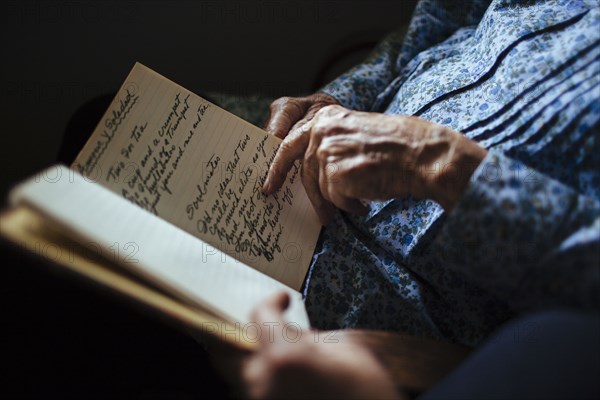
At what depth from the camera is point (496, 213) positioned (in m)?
0.59

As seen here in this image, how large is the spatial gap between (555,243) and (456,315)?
0.23 metres

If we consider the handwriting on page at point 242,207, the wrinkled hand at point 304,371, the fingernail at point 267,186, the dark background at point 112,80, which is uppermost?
the wrinkled hand at point 304,371

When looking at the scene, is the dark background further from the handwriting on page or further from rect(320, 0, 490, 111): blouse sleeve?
rect(320, 0, 490, 111): blouse sleeve

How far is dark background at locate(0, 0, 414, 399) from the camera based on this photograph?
683 mm

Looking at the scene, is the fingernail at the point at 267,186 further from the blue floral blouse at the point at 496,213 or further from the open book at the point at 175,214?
the blue floral blouse at the point at 496,213

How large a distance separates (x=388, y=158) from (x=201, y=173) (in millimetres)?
272

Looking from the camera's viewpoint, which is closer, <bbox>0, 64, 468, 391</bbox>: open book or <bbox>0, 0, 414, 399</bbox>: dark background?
<bbox>0, 64, 468, 391</bbox>: open book

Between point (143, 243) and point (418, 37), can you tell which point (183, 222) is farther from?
point (418, 37)

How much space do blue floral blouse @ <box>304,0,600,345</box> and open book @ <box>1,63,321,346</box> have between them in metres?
0.11

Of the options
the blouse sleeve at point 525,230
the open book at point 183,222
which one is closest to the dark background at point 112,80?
the open book at point 183,222

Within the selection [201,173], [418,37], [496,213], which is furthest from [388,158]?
[418,37]

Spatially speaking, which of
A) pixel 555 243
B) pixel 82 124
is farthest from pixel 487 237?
pixel 82 124

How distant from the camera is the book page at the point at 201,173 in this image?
0.62m

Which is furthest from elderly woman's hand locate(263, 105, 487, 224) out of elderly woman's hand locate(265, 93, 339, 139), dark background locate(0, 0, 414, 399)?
dark background locate(0, 0, 414, 399)
